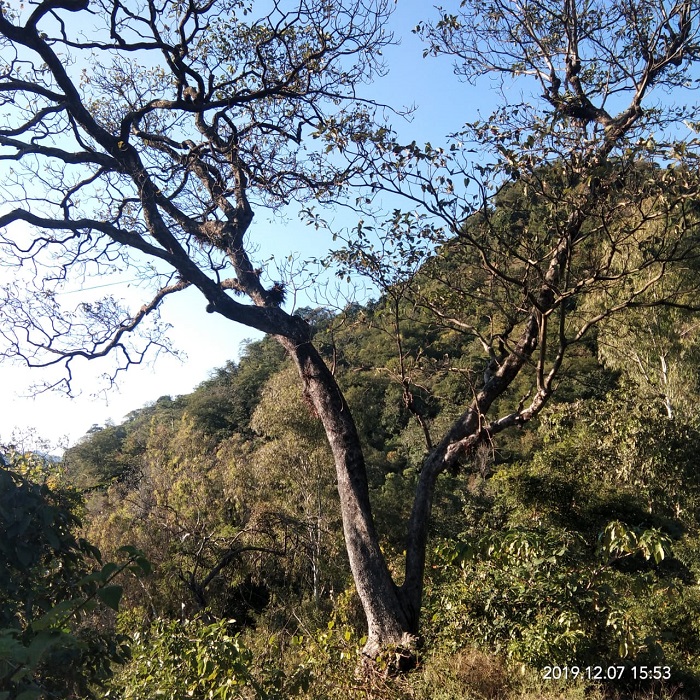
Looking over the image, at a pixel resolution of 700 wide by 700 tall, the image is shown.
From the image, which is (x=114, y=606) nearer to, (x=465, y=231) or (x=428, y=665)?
(x=428, y=665)

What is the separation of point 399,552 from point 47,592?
8.03m

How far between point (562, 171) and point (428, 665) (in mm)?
3229

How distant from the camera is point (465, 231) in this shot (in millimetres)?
3936

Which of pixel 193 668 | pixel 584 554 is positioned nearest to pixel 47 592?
pixel 193 668

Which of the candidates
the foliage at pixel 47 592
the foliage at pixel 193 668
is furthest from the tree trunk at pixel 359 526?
the foliage at pixel 47 592

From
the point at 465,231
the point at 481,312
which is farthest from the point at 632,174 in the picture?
the point at 481,312

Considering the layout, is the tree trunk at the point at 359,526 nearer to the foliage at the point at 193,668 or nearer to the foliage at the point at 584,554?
the foliage at the point at 584,554

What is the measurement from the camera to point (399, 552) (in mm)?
9469

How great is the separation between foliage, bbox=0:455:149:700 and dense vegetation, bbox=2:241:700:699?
14 millimetres

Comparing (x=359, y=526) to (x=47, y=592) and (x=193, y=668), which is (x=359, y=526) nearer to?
(x=193, y=668)

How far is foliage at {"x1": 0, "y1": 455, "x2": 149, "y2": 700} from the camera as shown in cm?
137

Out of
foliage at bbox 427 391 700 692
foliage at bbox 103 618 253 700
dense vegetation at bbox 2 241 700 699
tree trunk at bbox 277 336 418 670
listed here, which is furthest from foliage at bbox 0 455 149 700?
foliage at bbox 427 391 700 692

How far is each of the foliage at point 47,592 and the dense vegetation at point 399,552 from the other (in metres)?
0.01

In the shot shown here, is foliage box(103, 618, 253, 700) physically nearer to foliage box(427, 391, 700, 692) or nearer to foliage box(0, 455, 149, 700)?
foliage box(0, 455, 149, 700)
